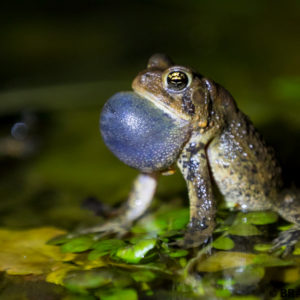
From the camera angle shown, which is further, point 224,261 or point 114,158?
point 114,158

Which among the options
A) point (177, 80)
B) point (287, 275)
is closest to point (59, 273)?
point (287, 275)

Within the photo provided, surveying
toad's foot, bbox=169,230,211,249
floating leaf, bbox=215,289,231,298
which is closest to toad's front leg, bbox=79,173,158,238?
toad's foot, bbox=169,230,211,249

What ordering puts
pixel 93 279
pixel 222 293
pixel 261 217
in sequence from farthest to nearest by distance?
pixel 261 217
pixel 93 279
pixel 222 293

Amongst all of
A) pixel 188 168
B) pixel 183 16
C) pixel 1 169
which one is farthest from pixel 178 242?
pixel 183 16

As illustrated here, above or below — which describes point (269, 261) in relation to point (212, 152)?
below

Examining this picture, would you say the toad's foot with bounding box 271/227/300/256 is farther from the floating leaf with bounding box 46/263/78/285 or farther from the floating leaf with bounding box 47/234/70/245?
the floating leaf with bounding box 47/234/70/245

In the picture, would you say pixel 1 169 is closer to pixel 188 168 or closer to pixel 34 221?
pixel 34 221

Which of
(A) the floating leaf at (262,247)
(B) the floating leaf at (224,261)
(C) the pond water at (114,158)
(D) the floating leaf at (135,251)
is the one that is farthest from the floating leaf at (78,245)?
(A) the floating leaf at (262,247)

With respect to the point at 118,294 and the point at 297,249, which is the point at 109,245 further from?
the point at 297,249
